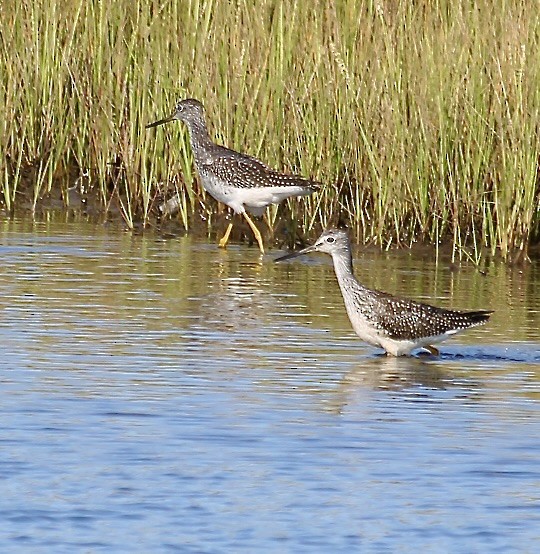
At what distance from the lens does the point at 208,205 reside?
14.1 metres

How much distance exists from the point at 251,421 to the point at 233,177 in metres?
5.91

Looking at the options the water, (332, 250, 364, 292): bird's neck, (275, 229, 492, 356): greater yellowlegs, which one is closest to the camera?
A: the water

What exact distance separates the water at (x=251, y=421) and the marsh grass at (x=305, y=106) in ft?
3.61

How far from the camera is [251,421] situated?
6.79 metres

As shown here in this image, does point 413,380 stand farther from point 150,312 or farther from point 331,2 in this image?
point 331,2

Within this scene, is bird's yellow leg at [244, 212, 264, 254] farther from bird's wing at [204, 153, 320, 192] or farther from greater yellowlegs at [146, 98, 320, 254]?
bird's wing at [204, 153, 320, 192]

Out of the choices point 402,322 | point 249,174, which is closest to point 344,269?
point 402,322

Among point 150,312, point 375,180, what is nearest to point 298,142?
point 375,180

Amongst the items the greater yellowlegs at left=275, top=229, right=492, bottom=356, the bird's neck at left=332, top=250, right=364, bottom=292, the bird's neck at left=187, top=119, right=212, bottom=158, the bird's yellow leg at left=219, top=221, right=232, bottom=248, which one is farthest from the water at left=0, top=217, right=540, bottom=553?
the bird's neck at left=187, top=119, right=212, bottom=158

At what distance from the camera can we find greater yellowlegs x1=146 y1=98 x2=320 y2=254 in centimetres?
1230

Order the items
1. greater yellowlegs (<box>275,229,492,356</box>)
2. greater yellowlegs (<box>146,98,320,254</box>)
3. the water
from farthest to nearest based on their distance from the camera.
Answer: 1. greater yellowlegs (<box>146,98,320,254</box>)
2. greater yellowlegs (<box>275,229,492,356</box>)
3. the water

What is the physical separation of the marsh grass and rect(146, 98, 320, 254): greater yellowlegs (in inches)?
10.9

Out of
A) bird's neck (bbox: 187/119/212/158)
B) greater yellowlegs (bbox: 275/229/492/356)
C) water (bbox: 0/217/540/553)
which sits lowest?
water (bbox: 0/217/540/553)

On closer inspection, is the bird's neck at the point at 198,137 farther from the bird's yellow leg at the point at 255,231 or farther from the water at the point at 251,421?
the water at the point at 251,421
